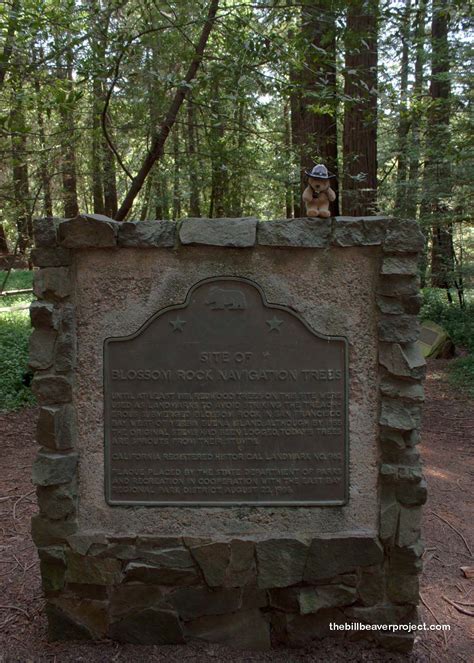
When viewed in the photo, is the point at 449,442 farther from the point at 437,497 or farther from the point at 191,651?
the point at 191,651

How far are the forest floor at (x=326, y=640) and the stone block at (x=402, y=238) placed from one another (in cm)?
198

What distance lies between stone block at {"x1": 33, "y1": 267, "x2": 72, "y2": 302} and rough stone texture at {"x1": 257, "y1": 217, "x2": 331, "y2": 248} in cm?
97

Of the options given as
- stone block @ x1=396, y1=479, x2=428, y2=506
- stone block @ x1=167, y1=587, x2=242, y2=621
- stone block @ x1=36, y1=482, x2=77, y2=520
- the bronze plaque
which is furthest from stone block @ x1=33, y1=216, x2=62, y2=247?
stone block @ x1=396, y1=479, x2=428, y2=506

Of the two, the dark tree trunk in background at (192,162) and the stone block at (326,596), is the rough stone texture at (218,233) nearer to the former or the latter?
the stone block at (326,596)

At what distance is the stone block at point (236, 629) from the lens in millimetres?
2643

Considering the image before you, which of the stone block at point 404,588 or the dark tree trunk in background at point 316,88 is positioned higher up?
the dark tree trunk in background at point 316,88

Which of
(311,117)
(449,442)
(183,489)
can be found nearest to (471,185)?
(311,117)

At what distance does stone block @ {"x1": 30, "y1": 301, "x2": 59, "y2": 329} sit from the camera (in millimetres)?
2553

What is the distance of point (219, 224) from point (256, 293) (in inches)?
15.2

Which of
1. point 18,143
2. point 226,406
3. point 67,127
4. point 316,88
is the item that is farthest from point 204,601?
point 18,143

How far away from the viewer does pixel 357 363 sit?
2.63 m

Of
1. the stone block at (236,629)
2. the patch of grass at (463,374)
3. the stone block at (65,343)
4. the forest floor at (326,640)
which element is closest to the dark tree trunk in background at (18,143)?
the stone block at (65,343)

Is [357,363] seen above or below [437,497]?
above

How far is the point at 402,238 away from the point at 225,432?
4.27 feet
